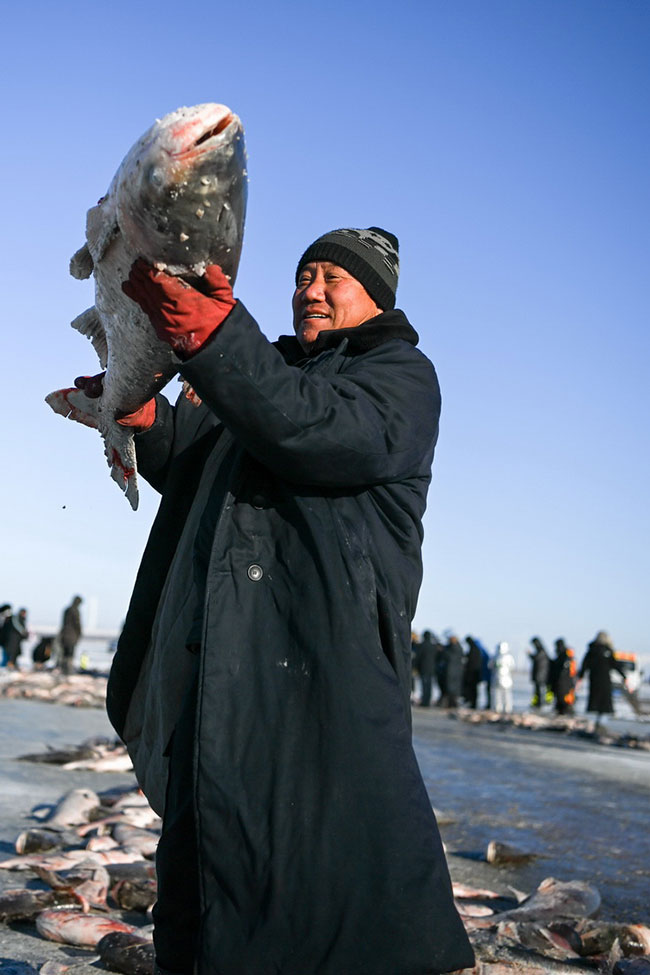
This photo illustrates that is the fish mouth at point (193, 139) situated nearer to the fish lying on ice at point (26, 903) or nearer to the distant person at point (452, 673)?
the fish lying on ice at point (26, 903)

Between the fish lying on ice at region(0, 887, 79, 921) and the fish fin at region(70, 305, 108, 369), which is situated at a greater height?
the fish fin at region(70, 305, 108, 369)

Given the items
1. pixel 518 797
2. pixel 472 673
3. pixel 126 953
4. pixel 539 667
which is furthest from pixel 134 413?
pixel 539 667

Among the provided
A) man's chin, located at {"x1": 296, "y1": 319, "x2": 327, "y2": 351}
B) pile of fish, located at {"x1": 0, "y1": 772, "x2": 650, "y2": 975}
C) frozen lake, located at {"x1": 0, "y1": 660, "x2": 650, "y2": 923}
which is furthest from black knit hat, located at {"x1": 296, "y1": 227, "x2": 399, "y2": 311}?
frozen lake, located at {"x1": 0, "y1": 660, "x2": 650, "y2": 923}

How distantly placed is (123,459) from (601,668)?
19.1m

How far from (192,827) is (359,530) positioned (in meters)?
0.68

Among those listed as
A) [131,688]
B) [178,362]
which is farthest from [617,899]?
[178,362]

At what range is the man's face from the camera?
2.33 metres

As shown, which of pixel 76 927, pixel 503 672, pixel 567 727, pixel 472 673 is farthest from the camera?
pixel 472 673

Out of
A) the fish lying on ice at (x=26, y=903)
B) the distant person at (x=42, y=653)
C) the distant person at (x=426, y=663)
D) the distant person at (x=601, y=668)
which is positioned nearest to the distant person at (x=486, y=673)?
the distant person at (x=426, y=663)

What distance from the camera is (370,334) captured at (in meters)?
2.18

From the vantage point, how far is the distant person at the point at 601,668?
66.0 feet

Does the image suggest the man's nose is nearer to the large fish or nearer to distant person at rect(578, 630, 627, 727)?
the large fish

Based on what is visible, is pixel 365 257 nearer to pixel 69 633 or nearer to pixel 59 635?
pixel 69 633

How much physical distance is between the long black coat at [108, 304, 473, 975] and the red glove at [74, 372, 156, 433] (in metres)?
0.49
